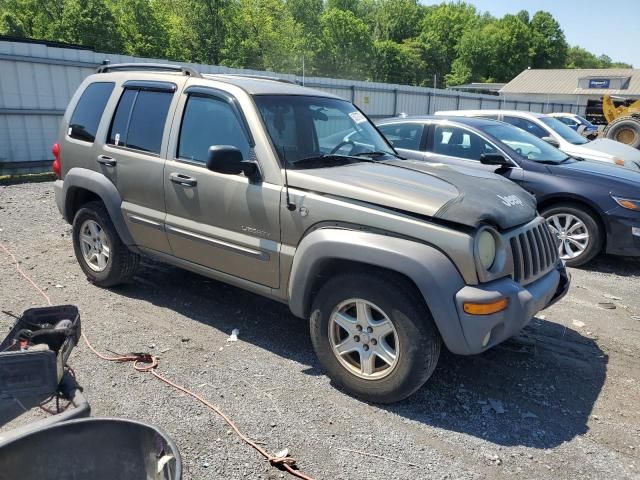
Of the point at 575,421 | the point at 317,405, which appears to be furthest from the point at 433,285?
the point at 575,421

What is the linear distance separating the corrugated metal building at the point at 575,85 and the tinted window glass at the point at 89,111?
5337cm

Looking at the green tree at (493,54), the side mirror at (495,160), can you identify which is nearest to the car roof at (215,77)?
the side mirror at (495,160)

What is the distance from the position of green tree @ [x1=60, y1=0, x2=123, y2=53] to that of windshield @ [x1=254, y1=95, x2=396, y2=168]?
148 feet

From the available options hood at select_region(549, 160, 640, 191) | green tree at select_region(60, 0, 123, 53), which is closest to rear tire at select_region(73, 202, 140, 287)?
hood at select_region(549, 160, 640, 191)

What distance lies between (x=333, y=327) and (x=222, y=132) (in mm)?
1776

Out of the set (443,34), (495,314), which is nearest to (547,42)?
(443,34)

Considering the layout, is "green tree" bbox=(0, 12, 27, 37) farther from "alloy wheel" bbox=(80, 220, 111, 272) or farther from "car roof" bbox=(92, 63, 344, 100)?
"alloy wheel" bbox=(80, 220, 111, 272)

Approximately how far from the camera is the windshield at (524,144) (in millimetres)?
7129

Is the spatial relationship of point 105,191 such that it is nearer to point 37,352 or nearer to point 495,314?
point 37,352

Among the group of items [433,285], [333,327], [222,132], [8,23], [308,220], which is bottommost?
[333,327]

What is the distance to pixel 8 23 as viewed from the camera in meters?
43.8

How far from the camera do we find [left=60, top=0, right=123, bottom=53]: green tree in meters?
42.3

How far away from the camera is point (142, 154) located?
15.1ft

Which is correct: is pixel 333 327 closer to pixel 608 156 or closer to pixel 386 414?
pixel 386 414
